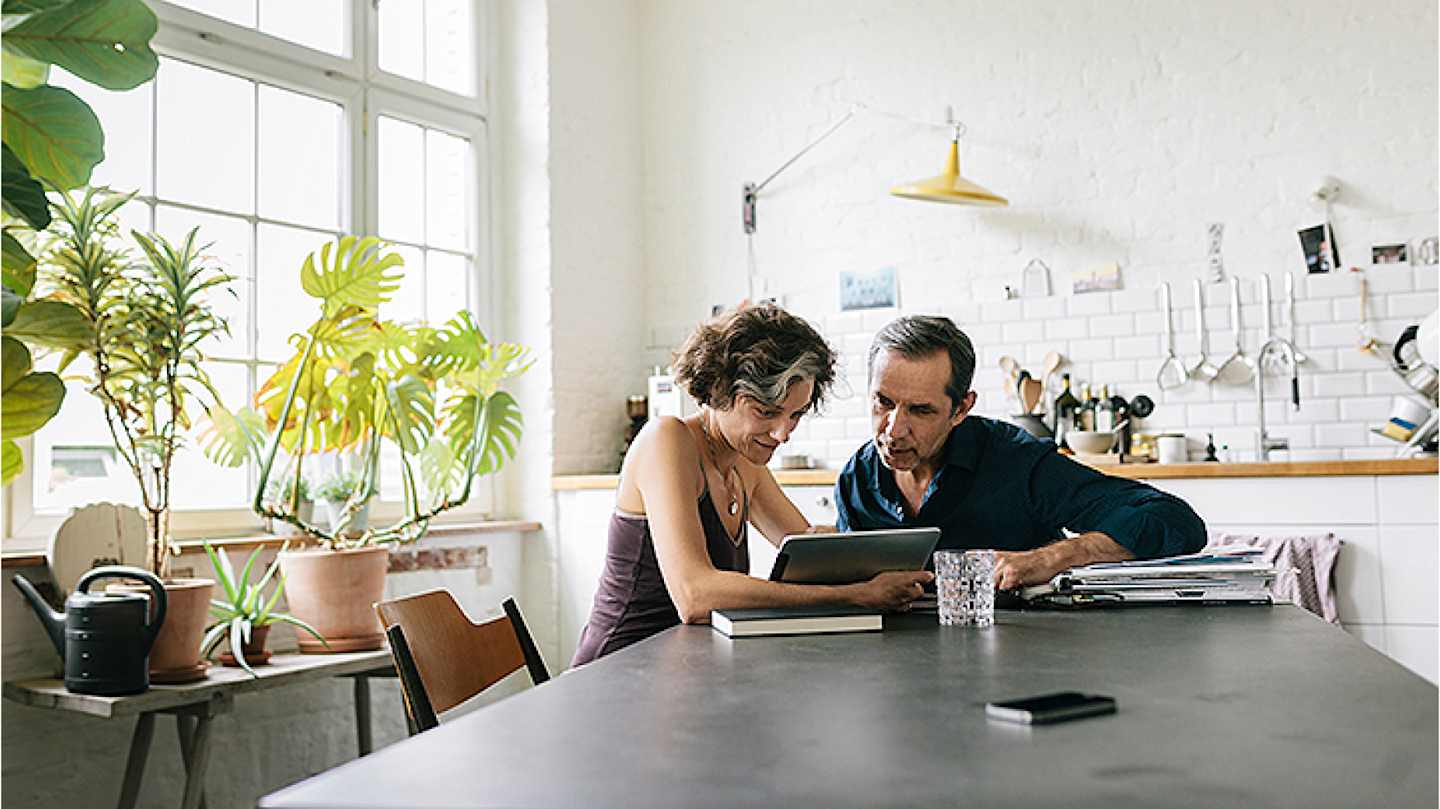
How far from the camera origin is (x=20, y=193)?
289 cm

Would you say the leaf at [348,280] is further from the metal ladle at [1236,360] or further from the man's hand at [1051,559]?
the metal ladle at [1236,360]

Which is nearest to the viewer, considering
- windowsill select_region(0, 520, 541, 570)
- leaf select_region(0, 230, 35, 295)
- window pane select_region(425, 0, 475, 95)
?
leaf select_region(0, 230, 35, 295)

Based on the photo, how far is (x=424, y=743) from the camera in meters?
1.19

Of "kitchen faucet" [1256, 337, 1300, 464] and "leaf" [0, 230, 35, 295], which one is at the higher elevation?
"leaf" [0, 230, 35, 295]

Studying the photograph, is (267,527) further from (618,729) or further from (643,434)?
(618,729)

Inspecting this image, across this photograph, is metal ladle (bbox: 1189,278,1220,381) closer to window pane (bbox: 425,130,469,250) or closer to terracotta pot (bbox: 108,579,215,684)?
window pane (bbox: 425,130,469,250)

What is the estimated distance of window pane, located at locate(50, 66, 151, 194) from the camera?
13.1ft

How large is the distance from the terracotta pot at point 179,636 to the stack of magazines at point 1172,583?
213cm

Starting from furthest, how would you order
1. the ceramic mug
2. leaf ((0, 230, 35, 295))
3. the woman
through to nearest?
the ceramic mug → leaf ((0, 230, 35, 295)) → the woman

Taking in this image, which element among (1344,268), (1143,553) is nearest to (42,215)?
(1143,553)

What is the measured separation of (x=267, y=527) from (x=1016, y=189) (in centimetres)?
320

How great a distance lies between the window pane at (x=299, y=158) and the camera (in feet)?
15.2

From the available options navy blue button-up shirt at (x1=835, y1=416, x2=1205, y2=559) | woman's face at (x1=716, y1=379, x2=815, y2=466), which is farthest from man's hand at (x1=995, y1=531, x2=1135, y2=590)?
woman's face at (x1=716, y1=379, x2=815, y2=466)

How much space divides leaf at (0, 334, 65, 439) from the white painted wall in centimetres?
333
